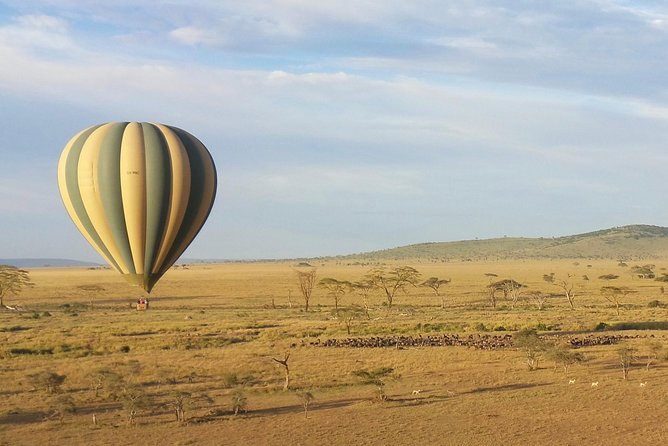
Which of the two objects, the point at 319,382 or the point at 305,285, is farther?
the point at 305,285

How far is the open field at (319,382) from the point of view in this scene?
22.2m

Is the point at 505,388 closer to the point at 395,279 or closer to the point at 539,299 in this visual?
the point at 539,299

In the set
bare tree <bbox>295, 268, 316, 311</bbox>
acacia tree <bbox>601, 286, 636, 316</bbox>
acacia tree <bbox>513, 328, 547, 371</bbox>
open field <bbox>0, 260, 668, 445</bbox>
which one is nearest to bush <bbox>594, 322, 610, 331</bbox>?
open field <bbox>0, 260, 668, 445</bbox>

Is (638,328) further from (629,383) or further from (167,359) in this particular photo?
(167,359)

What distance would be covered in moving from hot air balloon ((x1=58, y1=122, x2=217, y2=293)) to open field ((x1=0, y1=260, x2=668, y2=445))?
4876 mm

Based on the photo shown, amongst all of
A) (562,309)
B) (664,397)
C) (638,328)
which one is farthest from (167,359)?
(562,309)

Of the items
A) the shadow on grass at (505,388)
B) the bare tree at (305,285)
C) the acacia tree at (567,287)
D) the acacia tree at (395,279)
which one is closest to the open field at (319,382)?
the shadow on grass at (505,388)

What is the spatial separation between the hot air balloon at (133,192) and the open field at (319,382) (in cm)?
488

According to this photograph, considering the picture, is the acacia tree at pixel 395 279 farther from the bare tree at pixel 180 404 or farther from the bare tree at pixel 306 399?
the bare tree at pixel 180 404

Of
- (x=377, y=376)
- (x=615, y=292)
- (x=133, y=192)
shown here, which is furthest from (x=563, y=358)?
(x=615, y=292)

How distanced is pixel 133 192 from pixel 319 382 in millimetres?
10102

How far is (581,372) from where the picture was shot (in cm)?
3148

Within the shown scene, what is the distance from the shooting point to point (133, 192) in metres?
27.9

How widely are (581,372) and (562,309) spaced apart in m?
29.3
